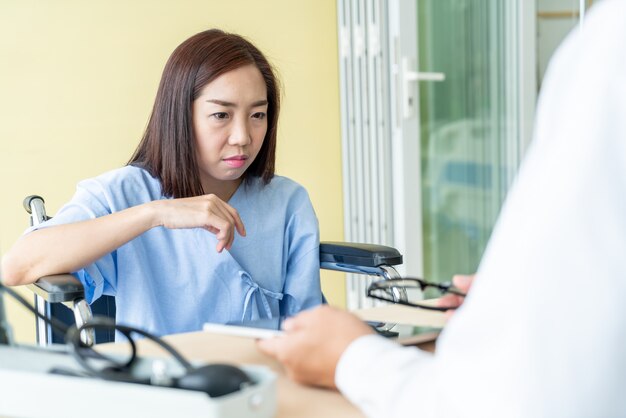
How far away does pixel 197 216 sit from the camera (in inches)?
50.8

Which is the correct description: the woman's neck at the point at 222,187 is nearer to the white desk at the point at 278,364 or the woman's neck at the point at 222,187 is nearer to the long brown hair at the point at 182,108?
the long brown hair at the point at 182,108

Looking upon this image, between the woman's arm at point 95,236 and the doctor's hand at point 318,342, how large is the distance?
55 cm

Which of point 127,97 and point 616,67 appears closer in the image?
point 616,67

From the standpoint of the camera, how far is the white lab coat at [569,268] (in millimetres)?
526

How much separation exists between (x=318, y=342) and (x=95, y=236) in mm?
Result: 668

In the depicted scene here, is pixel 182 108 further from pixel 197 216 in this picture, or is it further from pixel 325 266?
pixel 325 266

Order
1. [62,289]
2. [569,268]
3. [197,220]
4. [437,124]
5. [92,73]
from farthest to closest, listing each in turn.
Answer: [437,124] → [92,73] → [197,220] → [62,289] → [569,268]

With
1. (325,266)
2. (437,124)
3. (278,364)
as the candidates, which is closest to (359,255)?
(325,266)

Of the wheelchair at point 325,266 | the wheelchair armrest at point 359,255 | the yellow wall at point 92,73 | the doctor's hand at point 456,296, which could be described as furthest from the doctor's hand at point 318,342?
the yellow wall at point 92,73

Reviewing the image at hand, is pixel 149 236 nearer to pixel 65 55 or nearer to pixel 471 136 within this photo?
pixel 65 55

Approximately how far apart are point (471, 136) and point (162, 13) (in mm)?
1221

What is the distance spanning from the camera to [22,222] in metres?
2.65

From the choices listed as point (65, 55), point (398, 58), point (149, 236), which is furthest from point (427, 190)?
point (149, 236)


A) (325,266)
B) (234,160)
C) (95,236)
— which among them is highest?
(234,160)
